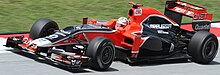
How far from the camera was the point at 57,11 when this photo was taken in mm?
17938

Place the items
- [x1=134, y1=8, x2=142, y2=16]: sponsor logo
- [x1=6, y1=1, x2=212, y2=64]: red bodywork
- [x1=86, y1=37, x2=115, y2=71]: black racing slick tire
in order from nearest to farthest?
[x1=86, y1=37, x2=115, y2=71]: black racing slick tire
[x1=6, y1=1, x2=212, y2=64]: red bodywork
[x1=134, y1=8, x2=142, y2=16]: sponsor logo

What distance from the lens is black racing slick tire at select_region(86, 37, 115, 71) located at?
9637 mm

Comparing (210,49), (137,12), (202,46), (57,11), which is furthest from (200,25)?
(57,11)

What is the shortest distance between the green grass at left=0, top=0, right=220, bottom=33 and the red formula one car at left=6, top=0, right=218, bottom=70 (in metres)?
4.22

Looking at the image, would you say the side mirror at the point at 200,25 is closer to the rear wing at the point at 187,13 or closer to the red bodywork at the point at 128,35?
the rear wing at the point at 187,13

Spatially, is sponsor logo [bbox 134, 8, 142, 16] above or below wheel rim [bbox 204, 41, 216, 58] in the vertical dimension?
above

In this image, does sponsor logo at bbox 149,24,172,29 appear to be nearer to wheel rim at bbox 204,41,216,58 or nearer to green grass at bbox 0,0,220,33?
wheel rim at bbox 204,41,216,58

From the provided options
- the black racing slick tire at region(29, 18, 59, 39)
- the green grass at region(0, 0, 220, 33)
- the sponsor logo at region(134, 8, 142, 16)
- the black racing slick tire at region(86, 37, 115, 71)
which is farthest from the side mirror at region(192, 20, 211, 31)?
the green grass at region(0, 0, 220, 33)

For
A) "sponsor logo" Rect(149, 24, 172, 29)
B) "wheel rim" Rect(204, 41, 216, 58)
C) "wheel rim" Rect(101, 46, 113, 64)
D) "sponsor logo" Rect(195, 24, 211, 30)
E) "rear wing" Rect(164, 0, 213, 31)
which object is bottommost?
"wheel rim" Rect(204, 41, 216, 58)

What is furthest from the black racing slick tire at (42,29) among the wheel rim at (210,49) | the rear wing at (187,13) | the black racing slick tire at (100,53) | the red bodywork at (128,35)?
the wheel rim at (210,49)

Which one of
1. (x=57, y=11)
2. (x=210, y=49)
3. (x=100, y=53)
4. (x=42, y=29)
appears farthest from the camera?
(x=57, y=11)

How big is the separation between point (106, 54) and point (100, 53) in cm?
24

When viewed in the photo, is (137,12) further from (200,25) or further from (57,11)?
(57,11)

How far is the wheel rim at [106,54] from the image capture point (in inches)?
388
